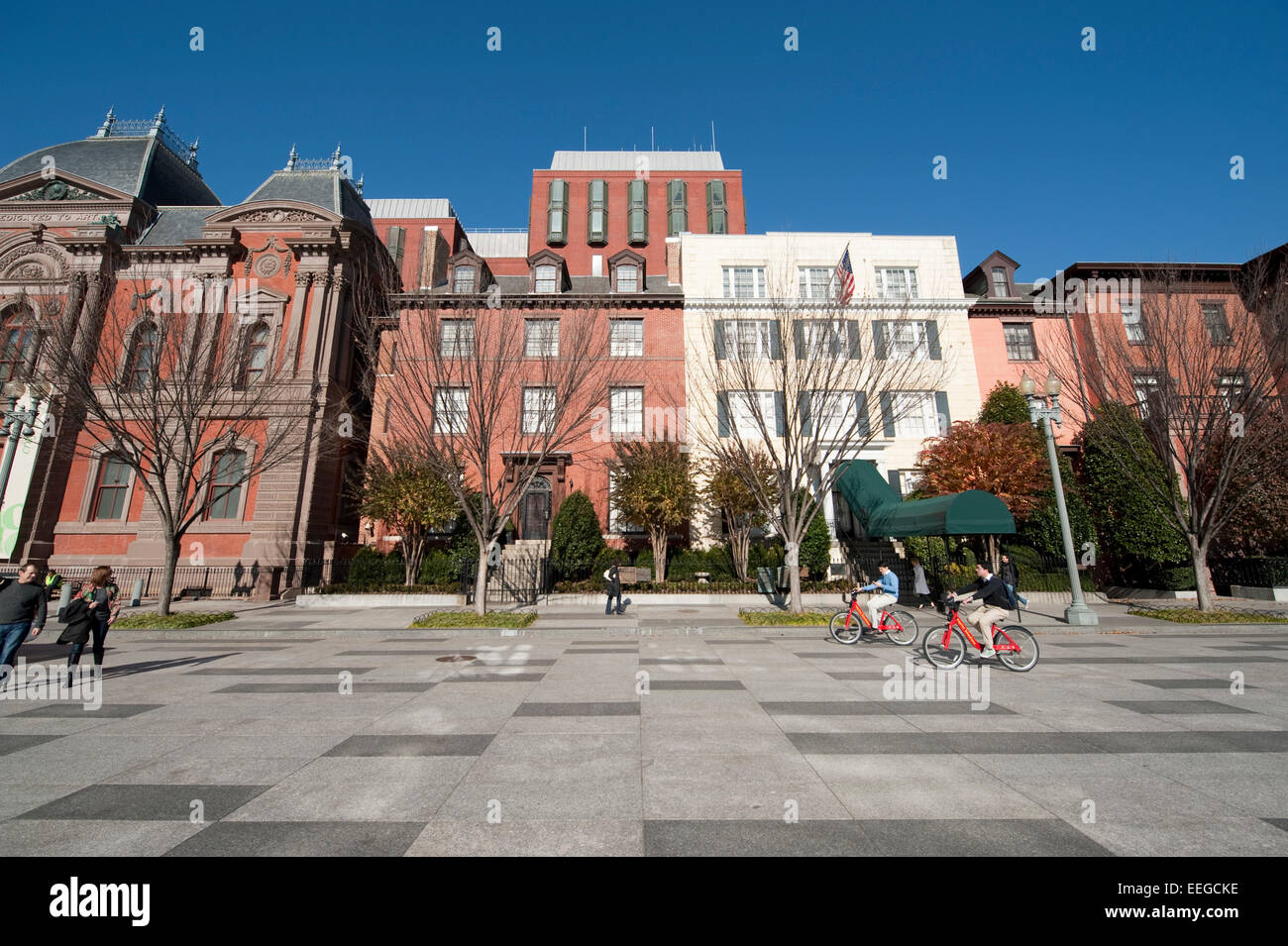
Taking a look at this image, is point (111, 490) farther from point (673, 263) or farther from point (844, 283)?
point (844, 283)

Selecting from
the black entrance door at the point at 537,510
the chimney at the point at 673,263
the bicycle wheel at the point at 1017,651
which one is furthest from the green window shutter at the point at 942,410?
the black entrance door at the point at 537,510

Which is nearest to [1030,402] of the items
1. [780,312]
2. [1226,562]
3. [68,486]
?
[780,312]

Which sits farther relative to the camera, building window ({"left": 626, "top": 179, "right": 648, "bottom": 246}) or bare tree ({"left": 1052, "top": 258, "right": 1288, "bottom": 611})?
building window ({"left": 626, "top": 179, "right": 648, "bottom": 246})

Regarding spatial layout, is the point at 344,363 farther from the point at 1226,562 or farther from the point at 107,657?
the point at 1226,562

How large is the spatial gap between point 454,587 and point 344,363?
13.8 meters

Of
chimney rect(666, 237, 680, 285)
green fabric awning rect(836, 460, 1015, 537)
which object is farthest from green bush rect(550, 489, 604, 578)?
chimney rect(666, 237, 680, 285)

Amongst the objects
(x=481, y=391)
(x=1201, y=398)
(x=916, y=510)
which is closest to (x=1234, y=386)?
(x=1201, y=398)

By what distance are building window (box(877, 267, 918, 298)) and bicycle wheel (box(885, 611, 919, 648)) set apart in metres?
21.4

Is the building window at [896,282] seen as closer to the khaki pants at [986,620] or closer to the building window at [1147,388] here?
the building window at [1147,388]

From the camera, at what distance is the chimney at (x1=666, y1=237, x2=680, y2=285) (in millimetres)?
30312

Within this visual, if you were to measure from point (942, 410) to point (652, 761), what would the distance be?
26614 mm

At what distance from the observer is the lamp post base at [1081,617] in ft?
47.8

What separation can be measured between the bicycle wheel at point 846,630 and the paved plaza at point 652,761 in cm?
213

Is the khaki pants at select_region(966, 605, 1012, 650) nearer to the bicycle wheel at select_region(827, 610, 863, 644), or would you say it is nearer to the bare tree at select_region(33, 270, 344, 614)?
the bicycle wheel at select_region(827, 610, 863, 644)
